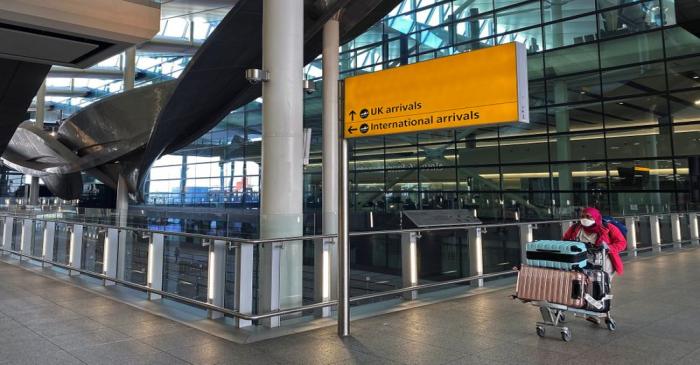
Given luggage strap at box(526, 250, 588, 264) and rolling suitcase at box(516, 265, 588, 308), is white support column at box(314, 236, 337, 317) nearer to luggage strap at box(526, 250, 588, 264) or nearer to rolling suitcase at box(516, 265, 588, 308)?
rolling suitcase at box(516, 265, 588, 308)

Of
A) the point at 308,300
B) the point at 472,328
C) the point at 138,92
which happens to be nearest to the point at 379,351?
the point at 472,328

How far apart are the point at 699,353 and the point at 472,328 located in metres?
2.06

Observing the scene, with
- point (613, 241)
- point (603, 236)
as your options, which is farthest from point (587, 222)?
point (613, 241)

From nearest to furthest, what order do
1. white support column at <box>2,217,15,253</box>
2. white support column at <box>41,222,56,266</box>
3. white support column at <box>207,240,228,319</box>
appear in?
white support column at <box>207,240,228,319</box> < white support column at <box>41,222,56,266</box> < white support column at <box>2,217,15,253</box>

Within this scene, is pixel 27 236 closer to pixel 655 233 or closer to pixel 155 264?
pixel 155 264

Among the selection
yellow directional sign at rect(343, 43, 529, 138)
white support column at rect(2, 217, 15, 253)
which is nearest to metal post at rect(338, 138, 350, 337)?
yellow directional sign at rect(343, 43, 529, 138)

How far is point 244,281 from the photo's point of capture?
5359 millimetres

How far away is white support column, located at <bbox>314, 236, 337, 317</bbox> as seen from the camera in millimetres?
5977

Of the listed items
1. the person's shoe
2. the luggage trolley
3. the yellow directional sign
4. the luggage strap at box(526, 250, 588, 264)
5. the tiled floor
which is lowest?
the tiled floor

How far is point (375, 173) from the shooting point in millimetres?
28281

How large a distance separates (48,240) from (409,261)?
26.3ft

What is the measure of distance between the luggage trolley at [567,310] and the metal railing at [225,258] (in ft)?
6.87

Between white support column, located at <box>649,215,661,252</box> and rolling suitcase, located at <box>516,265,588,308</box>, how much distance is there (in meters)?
10.8

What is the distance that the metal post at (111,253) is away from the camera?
782cm
